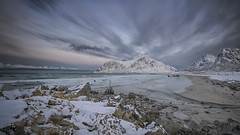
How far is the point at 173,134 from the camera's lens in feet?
12.5

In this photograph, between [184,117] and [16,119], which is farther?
[184,117]

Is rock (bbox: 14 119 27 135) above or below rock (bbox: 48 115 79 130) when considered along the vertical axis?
above

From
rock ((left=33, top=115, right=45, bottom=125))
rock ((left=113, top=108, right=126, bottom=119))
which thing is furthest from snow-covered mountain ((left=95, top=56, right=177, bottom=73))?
rock ((left=33, top=115, right=45, bottom=125))

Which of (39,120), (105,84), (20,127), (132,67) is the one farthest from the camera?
(132,67)

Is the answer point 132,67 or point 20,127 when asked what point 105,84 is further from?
point 132,67

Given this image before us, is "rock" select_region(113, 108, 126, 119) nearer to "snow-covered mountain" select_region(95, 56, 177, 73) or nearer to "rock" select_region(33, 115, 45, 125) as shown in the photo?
"rock" select_region(33, 115, 45, 125)

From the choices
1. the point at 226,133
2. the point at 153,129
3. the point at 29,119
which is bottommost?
the point at 226,133

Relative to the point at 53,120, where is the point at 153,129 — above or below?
below

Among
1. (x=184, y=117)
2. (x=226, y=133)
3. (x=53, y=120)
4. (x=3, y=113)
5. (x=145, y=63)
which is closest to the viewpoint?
(x=3, y=113)

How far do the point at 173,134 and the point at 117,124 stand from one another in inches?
104

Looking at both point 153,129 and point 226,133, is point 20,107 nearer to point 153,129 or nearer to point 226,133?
point 153,129

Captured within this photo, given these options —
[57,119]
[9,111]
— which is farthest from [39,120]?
[9,111]

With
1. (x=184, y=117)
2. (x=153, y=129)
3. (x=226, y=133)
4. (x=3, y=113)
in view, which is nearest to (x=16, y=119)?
(x=3, y=113)

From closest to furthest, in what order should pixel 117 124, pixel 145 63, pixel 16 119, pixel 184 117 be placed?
pixel 16 119, pixel 117 124, pixel 184 117, pixel 145 63
